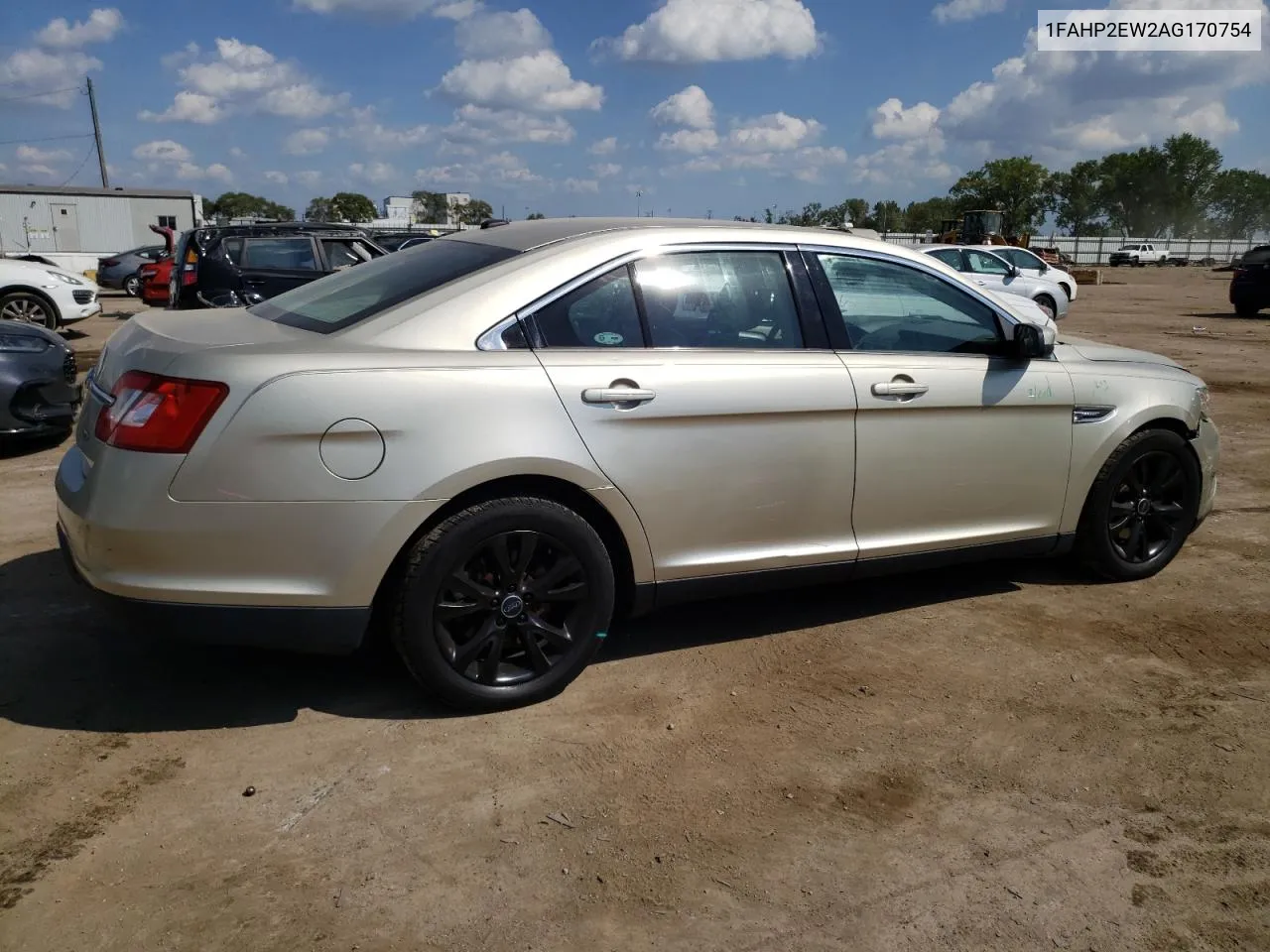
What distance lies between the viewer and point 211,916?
2.44 metres

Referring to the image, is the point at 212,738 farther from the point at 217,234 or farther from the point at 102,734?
the point at 217,234

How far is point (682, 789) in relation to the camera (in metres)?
3.07

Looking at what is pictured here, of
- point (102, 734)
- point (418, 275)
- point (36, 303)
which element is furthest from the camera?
point (36, 303)

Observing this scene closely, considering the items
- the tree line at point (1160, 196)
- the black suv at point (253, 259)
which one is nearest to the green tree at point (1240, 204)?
the tree line at point (1160, 196)

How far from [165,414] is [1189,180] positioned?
415ft

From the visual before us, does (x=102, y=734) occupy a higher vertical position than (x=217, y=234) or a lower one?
lower

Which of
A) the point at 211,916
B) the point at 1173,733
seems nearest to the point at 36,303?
the point at 211,916

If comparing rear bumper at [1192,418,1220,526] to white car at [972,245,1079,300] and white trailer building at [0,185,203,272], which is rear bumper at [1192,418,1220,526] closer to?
white car at [972,245,1079,300]

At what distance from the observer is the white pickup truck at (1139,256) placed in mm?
67062

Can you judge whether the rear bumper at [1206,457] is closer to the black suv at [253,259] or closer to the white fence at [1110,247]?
the black suv at [253,259]

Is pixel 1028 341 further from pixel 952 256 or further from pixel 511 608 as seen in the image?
pixel 952 256

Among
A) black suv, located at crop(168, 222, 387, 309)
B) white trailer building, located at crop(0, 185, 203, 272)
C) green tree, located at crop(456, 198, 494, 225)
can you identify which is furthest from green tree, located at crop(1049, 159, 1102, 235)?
black suv, located at crop(168, 222, 387, 309)

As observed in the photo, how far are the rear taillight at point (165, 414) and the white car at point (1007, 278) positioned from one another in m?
18.2

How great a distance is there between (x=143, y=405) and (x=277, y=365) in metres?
0.42
